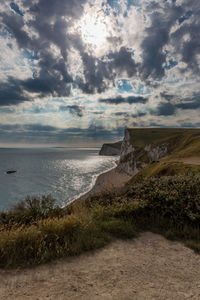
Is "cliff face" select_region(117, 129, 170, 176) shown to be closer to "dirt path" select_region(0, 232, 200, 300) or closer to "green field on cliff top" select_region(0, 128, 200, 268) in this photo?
"green field on cliff top" select_region(0, 128, 200, 268)

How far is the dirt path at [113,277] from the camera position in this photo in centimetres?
326

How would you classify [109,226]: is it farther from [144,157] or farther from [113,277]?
[144,157]

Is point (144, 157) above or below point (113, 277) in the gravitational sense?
below

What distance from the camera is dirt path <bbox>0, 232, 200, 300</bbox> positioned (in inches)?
128

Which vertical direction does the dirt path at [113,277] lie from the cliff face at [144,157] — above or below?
above

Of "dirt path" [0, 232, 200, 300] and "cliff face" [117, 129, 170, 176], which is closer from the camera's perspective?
"dirt path" [0, 232, 200, 300]

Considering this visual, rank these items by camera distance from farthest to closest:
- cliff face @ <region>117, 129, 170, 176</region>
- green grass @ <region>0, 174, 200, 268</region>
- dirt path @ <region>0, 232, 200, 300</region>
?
cliff face @ <region>117, 129, 170, 176</region>, green grass @ <region>0, 174, 200, 268</region>, dirt path @ <region>0, 232, 200, 300</region>

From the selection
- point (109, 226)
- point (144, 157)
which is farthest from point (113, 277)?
point (144, 157)

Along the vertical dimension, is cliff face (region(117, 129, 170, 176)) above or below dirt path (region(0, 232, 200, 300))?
below

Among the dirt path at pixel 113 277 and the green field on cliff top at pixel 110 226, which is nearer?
the dirt path at pixel 113 277

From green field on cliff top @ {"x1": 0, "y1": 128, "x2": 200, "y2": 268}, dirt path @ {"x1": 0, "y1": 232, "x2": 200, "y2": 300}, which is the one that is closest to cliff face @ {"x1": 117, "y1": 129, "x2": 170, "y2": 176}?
green field on cliff top @ {"x1": 0, "y1": 128, "x2": 200, "y2": 268}

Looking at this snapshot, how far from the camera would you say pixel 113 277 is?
3766 millimetres

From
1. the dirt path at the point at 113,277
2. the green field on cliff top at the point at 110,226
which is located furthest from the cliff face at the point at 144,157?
the dirt path at the point at 113,277

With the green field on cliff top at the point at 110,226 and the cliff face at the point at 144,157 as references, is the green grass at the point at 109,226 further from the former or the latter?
the cliff face at the point at 144,157
